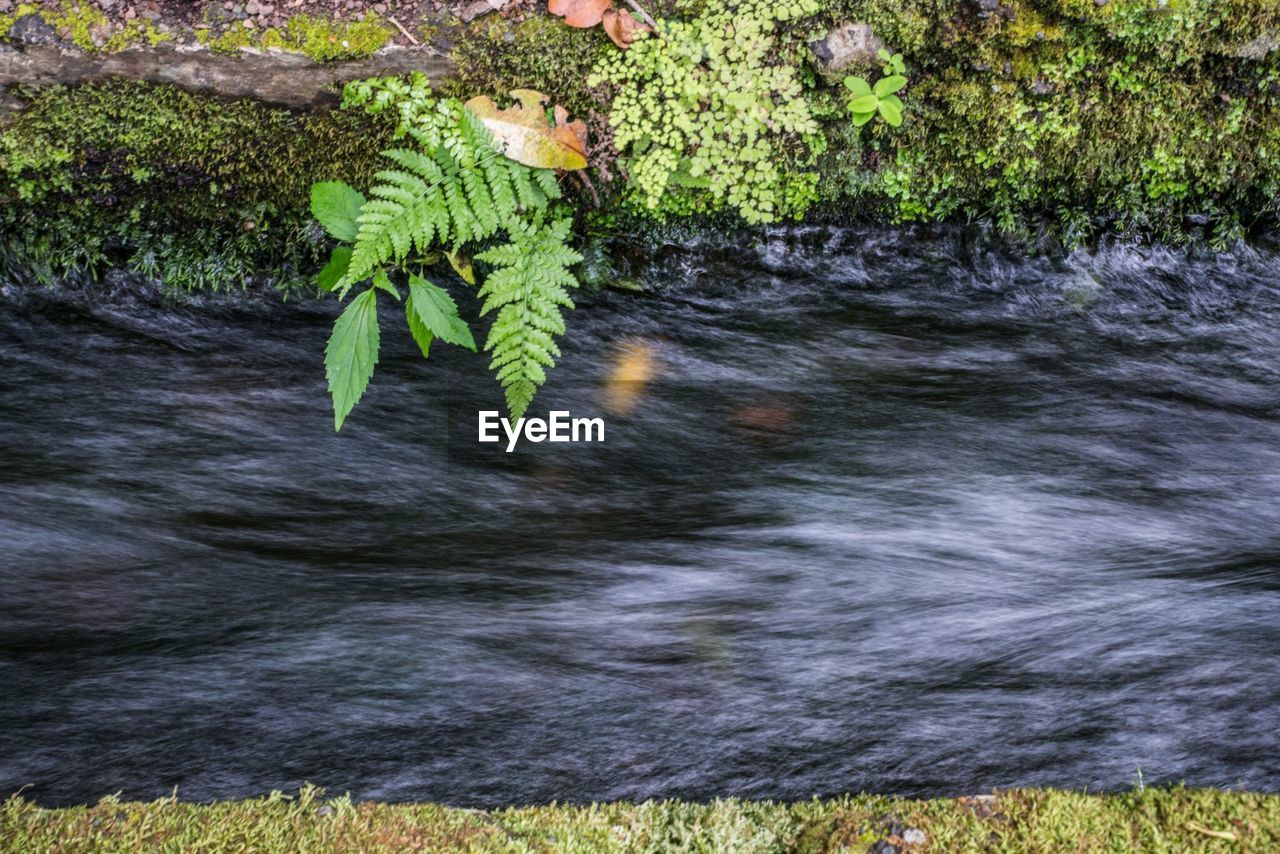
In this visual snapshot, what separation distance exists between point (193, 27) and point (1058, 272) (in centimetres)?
418

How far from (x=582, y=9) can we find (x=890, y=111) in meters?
1.37

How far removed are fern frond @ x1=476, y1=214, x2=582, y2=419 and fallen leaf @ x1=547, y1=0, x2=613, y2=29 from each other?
910 millimetres

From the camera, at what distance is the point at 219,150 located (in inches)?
137

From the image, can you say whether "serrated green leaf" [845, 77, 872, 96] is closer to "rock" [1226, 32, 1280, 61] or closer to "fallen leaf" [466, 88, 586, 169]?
"fallen leaf" [466, 88, 586, 169]

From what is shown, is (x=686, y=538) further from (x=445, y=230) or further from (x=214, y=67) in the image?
(x=214, y=67)

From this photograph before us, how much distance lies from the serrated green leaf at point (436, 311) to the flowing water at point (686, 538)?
2.27 feet

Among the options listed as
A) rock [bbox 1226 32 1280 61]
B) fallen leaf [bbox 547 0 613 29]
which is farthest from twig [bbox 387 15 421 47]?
rock [bbox 1226 32 1280 61]

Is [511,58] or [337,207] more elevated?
[511,58]

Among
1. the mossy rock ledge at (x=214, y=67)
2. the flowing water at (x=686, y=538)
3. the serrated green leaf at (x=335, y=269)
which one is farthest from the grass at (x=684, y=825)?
the mossy rock ledge at (x=214, y=67)

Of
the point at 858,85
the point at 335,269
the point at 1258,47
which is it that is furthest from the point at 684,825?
the point at 1258,47

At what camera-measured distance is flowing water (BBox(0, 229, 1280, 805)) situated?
3.72 m

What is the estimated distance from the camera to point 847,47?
3275mm

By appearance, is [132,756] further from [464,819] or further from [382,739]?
[464,819]

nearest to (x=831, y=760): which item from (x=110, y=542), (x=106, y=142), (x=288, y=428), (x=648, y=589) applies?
(x=648, y=589)
